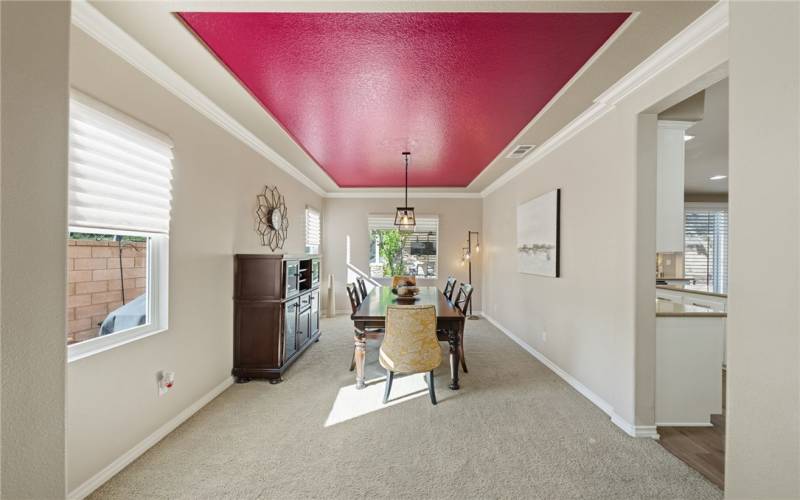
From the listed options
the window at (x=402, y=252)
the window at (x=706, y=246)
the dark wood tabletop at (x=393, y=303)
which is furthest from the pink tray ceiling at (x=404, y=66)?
the window at (x=706, y=246)

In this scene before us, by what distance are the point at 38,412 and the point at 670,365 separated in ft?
11.2

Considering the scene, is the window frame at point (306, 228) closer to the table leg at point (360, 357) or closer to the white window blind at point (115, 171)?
the table leg at point (360, 357)

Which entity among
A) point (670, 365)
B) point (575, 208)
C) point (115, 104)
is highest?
point (115, 104)

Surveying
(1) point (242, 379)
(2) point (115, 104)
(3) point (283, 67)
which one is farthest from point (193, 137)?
(1) point (242, 379)

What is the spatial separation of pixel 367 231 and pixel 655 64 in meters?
5.34

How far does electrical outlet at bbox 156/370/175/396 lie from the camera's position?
2.23m

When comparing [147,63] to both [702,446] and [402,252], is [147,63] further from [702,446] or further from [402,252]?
[402,252]

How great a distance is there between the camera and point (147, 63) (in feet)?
6.68

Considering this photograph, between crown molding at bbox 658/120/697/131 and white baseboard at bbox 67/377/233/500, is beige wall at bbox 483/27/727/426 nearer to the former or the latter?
crown molding at bbox 658/120/697/131

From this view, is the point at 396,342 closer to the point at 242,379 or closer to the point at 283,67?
the point at 242,379

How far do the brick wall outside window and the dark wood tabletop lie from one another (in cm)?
168

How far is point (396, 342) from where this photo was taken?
2.73 metres

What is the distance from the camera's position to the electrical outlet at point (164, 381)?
2.23 metres

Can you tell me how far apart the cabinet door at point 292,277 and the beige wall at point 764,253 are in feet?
10.9
